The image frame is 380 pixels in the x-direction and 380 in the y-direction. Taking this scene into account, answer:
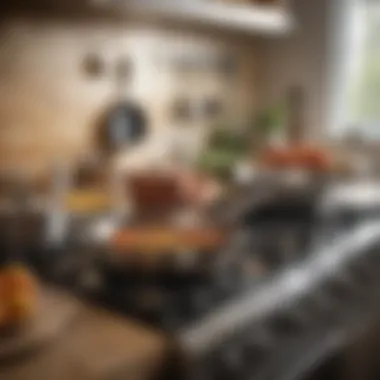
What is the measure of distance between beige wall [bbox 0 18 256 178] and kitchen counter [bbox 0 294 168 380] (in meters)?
0.63

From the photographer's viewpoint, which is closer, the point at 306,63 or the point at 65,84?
the point at 65,84

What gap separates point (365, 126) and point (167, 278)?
1292 mm

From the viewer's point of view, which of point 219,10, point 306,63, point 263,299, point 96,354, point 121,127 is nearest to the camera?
point 96,354

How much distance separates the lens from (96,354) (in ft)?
1.66

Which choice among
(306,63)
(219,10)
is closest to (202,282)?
(219,10)

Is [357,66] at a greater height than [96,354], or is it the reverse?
[357,66]

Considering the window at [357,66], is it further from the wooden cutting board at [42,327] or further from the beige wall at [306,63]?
the wooden cutting board at [42,327]

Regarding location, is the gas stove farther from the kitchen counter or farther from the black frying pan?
the black frying pan

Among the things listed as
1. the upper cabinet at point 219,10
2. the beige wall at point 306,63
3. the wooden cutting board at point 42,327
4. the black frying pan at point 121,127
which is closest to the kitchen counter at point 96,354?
the wooden cutting board at point 42,327

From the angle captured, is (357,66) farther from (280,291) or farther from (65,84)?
(280,291)

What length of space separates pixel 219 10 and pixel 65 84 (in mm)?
330

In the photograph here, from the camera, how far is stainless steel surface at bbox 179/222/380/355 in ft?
1.84

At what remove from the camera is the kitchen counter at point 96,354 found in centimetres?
48

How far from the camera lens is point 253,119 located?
5.66 ft
